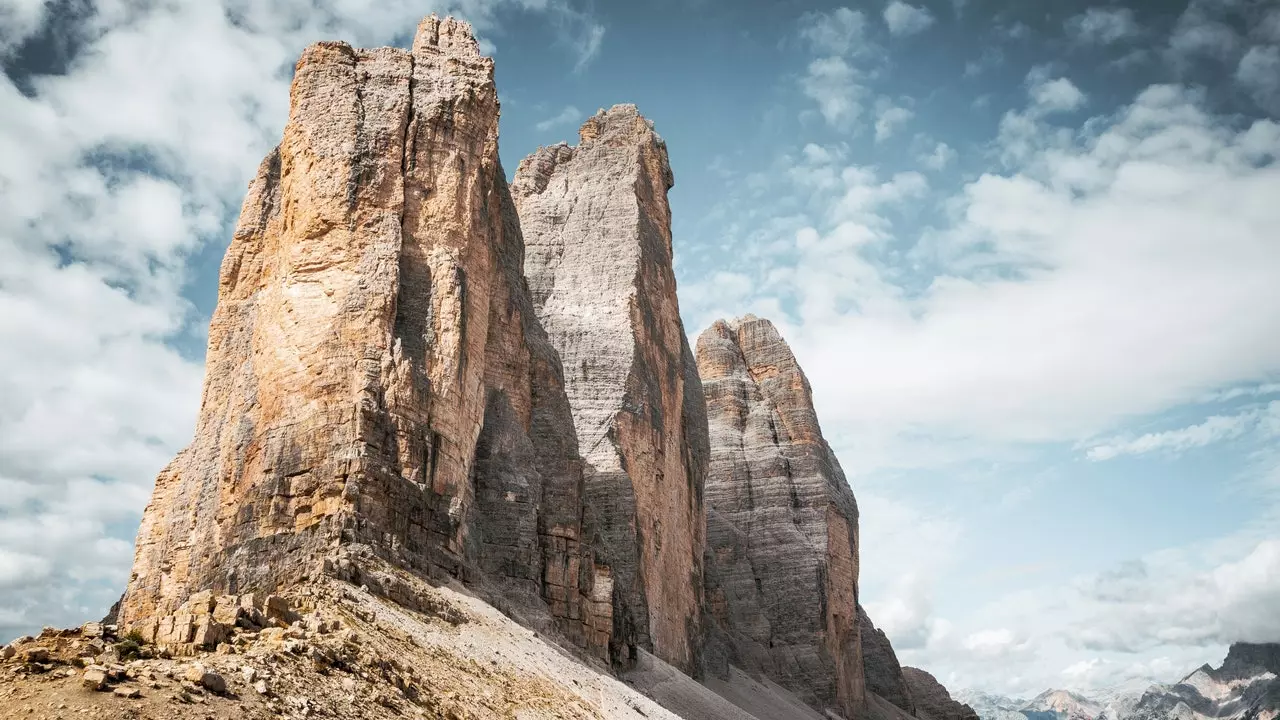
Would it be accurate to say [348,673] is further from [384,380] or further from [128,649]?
[384,380]

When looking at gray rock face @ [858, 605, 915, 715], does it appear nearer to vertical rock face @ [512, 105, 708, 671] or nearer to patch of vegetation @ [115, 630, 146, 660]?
vertical rock face @ [512, 105, 708, 671]

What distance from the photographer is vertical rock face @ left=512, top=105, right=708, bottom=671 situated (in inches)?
2221

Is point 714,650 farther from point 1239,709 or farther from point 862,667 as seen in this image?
point 1239,709

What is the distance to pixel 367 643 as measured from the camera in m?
23.7

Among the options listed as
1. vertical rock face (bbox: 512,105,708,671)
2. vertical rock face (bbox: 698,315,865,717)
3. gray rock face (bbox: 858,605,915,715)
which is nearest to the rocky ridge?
vertical rock face (bbox: 512,105,708,671)

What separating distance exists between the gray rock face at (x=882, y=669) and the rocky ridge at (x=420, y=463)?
20.2m

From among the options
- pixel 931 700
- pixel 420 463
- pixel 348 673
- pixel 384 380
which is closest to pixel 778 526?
pixel 931 700

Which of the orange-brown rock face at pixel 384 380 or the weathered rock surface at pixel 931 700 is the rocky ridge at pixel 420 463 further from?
the weathered rock surface at pixel 931 700

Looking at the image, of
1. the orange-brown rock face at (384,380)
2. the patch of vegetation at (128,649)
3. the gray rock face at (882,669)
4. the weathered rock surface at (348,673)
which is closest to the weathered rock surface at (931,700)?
the gray rock face at (882,669)

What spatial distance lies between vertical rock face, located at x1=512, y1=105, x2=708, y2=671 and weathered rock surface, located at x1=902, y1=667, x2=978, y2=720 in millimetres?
35391

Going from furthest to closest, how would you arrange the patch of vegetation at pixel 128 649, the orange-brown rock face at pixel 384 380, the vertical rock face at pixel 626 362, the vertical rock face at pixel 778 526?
the vertical rock face at pixel 778 526
the vertical rock face at pixel 626 362
the orange-brown rock face at pixel 384 380
the patch of vegetation at pixel 128 649

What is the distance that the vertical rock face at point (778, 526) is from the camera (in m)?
79.4

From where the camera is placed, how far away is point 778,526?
85750 millimetres

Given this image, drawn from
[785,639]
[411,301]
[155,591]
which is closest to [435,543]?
[411,301]
